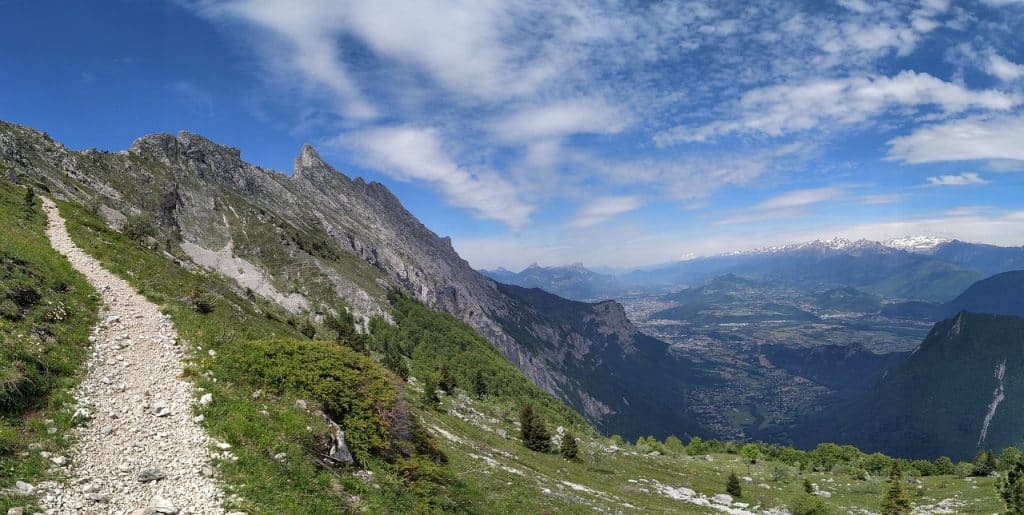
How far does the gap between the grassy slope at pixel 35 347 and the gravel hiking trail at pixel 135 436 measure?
64 cm

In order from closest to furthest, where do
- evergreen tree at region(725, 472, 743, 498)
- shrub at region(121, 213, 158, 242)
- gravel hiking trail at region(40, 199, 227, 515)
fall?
gravel hiking trail at region(40, 199, 227, 515), shrub at region(121, 213, 158, 242), evergreen tree at region(725, 472, 743, 498)

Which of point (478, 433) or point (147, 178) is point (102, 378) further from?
point (147, 178)

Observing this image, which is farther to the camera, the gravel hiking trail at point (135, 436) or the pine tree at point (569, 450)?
the pine tree at point (569, 450)

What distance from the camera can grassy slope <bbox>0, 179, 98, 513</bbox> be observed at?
1506 cm

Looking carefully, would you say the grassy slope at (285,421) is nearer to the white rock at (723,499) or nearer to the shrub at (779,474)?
the white rock at (723,499)

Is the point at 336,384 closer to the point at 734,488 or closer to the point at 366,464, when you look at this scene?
the point at 366,464

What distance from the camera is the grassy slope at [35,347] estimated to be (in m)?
15.1

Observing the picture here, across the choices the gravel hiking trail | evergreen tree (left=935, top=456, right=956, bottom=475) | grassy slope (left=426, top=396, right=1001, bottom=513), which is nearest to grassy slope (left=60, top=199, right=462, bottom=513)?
the gravel hiking trail

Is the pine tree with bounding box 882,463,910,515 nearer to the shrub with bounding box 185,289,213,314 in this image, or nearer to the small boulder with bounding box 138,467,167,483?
the small boulder with bounding box 138,467,167,483

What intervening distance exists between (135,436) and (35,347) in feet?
23.9

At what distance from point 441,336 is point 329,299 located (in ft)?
166

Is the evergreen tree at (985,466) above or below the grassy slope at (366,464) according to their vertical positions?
below

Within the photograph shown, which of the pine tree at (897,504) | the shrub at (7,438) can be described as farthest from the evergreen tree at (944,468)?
the shrub at (7,438)

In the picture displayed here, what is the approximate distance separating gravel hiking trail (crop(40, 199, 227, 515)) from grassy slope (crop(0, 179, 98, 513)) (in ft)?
2.09
